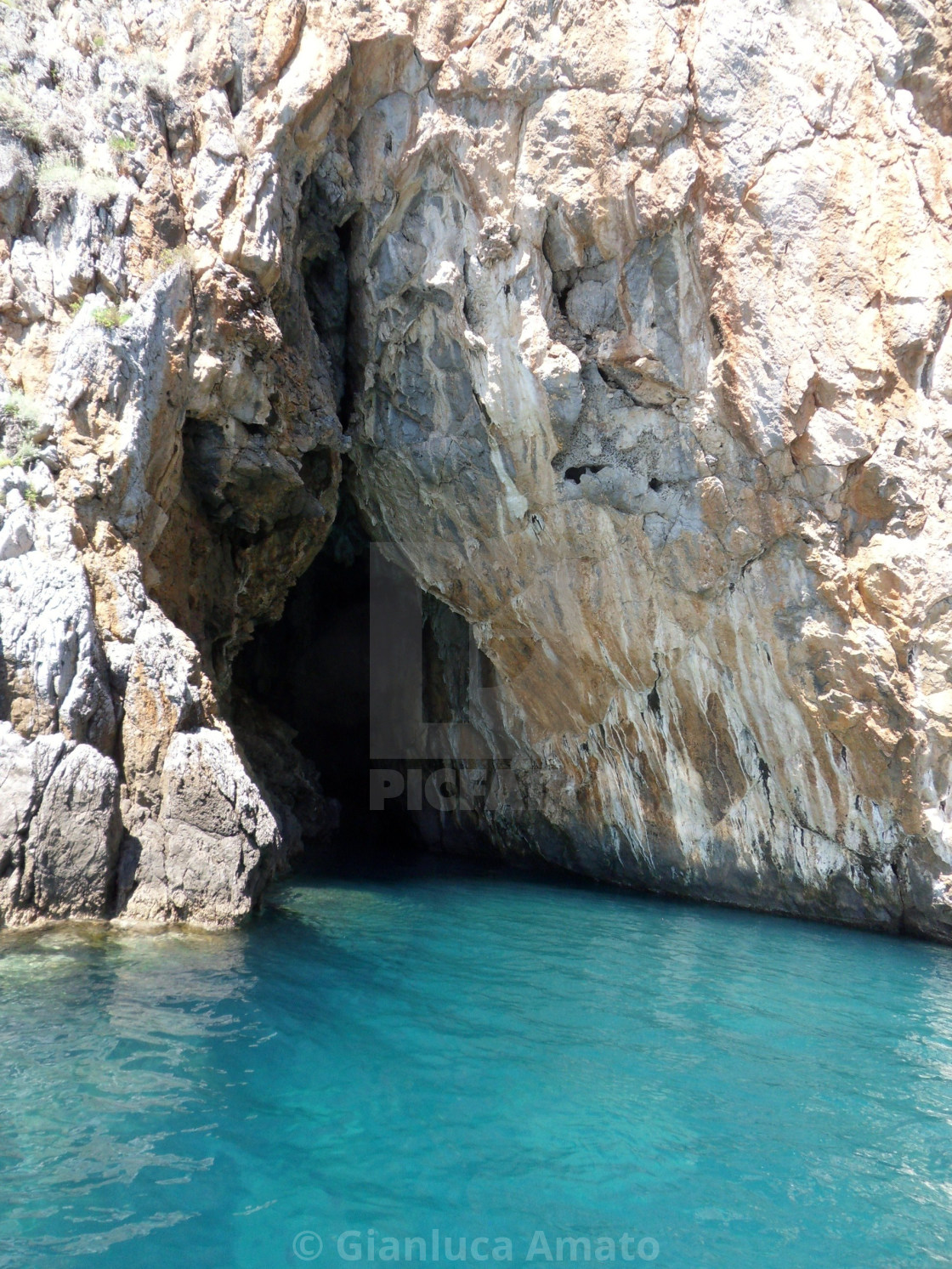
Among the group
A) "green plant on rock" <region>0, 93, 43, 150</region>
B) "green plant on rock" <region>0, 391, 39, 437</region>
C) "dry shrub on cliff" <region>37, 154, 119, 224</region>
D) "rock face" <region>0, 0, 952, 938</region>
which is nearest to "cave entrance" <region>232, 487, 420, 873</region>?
"rock face" <region>0, 0, 952, 938</region>

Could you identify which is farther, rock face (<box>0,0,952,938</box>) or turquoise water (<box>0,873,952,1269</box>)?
rock face (<box>0,0,952,938</box>)

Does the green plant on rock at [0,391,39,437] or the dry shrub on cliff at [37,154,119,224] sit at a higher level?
the dry shrub on cliff at [37,154,119,224]

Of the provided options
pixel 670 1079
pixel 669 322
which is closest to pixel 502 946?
pixel 670 1079

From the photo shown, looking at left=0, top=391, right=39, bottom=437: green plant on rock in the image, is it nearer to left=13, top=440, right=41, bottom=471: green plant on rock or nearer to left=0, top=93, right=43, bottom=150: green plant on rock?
left=13, top=440, right=41, bottom=471: green plant on rock

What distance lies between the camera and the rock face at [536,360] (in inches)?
399

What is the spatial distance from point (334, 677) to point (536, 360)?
1357 centimetres

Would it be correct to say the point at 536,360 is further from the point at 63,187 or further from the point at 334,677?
the point at 334,677

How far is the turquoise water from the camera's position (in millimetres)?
4473

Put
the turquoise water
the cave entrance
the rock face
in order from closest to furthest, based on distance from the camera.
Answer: the turquoise water < the rock face < the cave entrance

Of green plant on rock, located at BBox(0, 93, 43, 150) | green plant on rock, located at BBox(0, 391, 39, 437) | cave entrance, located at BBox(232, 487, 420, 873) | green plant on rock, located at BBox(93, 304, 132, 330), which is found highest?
green plant on rock, located at BBox(0, 93, 43, 150)

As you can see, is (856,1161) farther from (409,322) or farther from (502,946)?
(409,322)

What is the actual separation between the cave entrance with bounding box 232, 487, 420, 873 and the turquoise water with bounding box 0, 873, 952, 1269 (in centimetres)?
1188

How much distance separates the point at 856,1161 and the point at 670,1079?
56.2 inches

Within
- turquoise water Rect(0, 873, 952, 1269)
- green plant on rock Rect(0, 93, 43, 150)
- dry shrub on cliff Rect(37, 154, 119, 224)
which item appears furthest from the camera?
green plant on rock Rect(0, 93, 43, 150)
